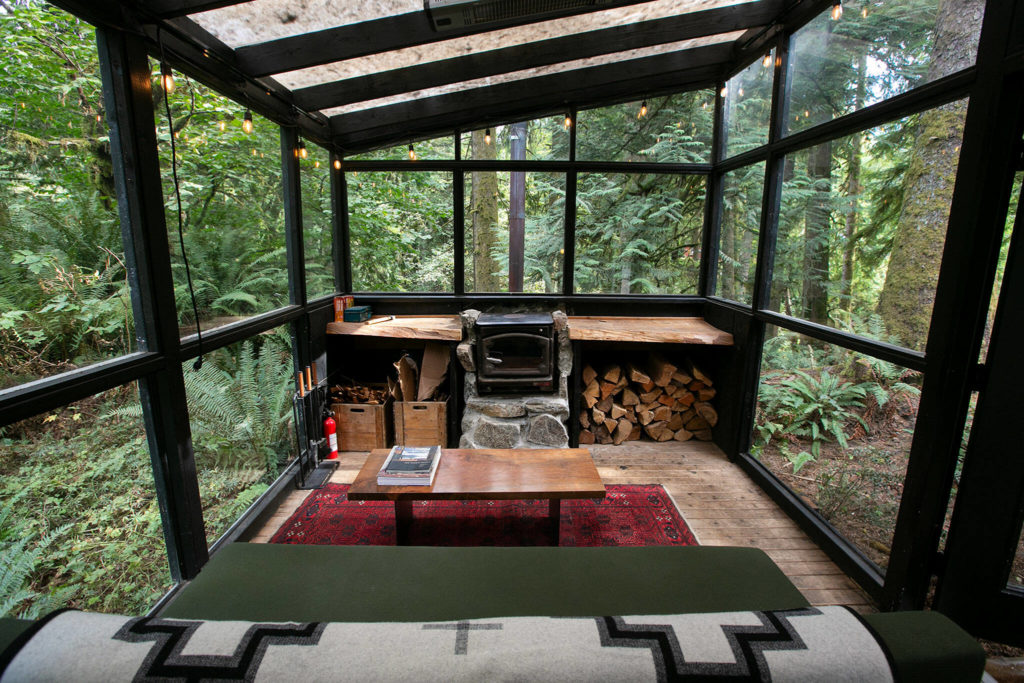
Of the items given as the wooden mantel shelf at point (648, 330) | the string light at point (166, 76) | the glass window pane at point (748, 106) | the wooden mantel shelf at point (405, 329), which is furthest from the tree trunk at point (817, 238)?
the string light at point (166, 76)

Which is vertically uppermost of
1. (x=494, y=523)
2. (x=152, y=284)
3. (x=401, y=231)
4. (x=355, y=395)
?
(x=401, y=231)

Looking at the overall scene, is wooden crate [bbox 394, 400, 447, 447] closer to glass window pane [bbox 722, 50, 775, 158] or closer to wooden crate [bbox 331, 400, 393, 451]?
wooden crate [bbox 331, 400, 393, 451]

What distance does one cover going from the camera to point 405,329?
12.7ft

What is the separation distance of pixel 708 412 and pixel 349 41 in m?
3.73

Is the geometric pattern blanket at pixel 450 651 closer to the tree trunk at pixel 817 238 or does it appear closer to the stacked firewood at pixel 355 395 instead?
the tree trunk at pixel 817 238

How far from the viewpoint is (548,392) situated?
3.77 meters

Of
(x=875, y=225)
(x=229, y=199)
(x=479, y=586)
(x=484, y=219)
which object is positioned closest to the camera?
(x=479, y=586)

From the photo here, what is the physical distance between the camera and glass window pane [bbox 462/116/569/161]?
421 cm

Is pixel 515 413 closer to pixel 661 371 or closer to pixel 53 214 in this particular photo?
pixel 661 371

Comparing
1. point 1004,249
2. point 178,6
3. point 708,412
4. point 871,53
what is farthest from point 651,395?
point 178,6

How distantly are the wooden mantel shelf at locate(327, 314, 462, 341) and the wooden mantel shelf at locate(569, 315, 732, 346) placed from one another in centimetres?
97

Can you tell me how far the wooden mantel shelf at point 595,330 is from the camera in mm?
3734

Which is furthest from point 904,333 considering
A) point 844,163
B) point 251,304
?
point 251,304

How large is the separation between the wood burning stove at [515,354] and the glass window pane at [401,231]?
1.00 m
